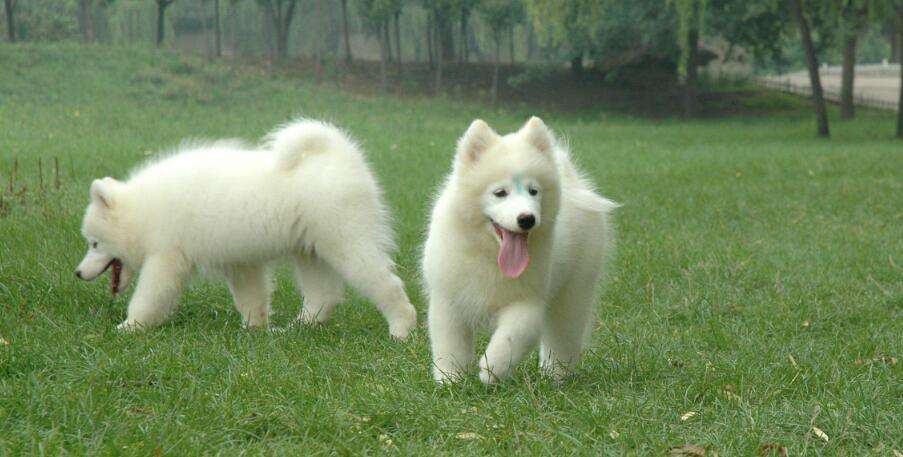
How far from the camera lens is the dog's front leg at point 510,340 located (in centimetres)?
468

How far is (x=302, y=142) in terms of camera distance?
6.74 m

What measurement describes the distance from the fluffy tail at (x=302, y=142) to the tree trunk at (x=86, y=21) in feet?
138

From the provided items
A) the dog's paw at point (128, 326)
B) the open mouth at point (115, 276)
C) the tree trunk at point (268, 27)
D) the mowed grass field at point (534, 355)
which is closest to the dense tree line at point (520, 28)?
the tree trunk at point (268, 27)

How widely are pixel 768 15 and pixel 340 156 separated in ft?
111

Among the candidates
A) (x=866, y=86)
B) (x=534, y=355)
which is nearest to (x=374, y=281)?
(x=534, y=355)

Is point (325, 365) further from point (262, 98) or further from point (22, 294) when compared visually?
point (262, 98)

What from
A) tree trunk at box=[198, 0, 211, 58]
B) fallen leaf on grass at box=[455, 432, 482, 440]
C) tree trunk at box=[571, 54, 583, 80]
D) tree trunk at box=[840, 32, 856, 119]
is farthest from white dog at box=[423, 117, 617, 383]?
tree trunk at box=[198, 0, 211, 58]

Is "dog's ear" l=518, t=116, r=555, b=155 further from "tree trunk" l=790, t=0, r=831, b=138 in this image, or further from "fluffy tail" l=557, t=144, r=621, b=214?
"tree trunk" l=790, t=0, r=831, b=138

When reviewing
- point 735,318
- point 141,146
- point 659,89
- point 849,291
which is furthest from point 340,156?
point 659,89

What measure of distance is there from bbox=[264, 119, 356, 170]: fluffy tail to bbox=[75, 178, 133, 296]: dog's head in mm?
1072

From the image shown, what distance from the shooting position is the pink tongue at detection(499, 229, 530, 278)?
182 inches

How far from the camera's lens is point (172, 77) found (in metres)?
35.0

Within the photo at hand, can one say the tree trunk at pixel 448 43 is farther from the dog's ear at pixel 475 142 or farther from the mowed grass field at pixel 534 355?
the dog's ear at pixel 475 142

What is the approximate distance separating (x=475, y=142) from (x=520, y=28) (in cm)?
4977
